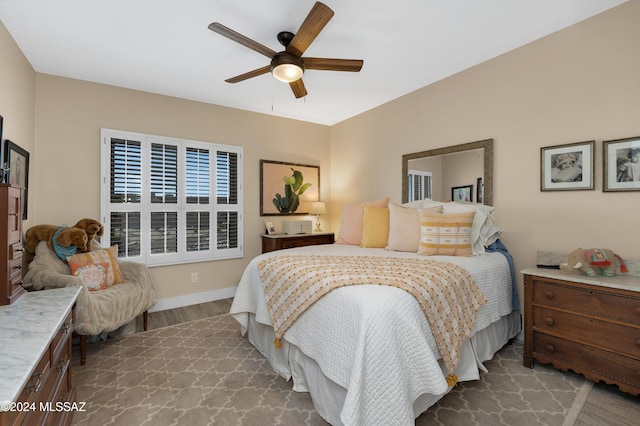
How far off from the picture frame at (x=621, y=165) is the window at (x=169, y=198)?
149 inches

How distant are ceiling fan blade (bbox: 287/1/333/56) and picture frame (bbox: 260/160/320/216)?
232 centimetres

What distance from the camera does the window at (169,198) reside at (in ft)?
11.1

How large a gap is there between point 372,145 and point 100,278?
352 cm

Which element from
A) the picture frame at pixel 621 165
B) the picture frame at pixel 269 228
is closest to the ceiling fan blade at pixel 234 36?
the picture frame at pixel 269 228

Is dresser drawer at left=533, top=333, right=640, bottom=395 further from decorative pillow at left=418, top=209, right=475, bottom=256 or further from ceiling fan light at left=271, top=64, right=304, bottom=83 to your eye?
ceiling fan light at left=271, top=64, right=304, bottom=83

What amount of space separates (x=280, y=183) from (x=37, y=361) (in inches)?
145

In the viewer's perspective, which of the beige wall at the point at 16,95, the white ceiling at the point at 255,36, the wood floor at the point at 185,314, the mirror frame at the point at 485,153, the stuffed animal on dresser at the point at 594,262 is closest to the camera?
the stuffed animal on dresser at the point at 594,262

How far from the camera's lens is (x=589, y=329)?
6.44 feet

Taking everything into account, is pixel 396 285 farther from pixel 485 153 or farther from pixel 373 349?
pixel 485 153

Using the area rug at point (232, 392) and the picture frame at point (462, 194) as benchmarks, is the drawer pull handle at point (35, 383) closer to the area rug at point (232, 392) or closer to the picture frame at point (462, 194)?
the area rug at point (232, 392)

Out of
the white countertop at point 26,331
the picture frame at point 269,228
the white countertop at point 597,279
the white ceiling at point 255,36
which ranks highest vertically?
the white ceiling at point 255,36

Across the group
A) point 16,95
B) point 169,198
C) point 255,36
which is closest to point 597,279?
point 255,36

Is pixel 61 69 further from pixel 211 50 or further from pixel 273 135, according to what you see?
pixel 273 135

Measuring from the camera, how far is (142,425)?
1664 mm
